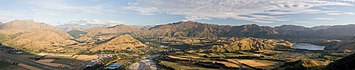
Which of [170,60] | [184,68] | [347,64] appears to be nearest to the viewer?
[347,64]

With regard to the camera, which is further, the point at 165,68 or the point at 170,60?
the point at 170,60

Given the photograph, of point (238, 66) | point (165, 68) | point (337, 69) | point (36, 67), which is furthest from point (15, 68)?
point (337, 69)

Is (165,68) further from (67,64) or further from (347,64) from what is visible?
(347,64)

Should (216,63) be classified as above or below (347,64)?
below

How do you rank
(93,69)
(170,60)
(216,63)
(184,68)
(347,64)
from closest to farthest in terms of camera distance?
(347,64) → (184,68) → (216,63) → (93,69) → (170,60)

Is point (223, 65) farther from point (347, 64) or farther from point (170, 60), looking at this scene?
point (347, 64)

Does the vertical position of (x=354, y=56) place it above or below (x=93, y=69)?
above

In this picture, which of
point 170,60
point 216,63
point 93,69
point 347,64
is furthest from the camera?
point 170,60

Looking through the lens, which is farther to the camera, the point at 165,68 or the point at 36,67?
the point at 36,67

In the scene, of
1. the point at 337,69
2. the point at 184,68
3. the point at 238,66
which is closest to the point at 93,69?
the point at 184,68
